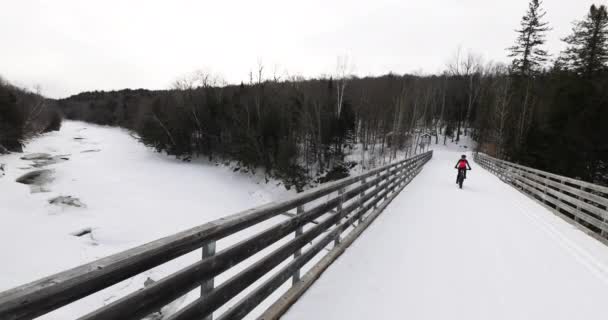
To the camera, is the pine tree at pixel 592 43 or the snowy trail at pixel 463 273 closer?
the snowy trail at pixel 463 273

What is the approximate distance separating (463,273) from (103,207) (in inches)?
851

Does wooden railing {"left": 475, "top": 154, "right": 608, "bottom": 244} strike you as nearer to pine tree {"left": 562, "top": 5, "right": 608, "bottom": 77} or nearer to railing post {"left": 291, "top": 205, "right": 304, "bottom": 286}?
railing post {"left": 291, "top": 205, "right": 304, "bottom": 286}

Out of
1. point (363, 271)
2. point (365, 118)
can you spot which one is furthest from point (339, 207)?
point (365, 118)

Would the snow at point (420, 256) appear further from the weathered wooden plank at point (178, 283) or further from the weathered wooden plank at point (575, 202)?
the weathered wooden plank at point (178, 283)

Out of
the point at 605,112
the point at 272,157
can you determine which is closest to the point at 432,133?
the point at 605,112

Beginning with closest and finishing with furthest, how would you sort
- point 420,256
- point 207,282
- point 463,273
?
point 207,282
point 463,273
point 420,256

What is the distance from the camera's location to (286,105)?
3531 centimetres

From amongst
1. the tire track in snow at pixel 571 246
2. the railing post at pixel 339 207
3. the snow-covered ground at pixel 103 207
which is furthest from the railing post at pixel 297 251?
the snow-covered ground at pixel 103 207

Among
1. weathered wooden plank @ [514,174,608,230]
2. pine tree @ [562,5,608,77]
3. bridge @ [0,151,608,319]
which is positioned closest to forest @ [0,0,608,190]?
pine tree @ [562,5,608,77]

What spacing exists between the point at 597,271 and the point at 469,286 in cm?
251

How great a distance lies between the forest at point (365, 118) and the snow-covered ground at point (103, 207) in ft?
17.5

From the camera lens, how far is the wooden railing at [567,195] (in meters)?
6.08

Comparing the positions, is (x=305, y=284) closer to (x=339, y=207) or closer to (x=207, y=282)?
(x=339, y=207)

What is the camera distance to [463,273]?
12.9ft
